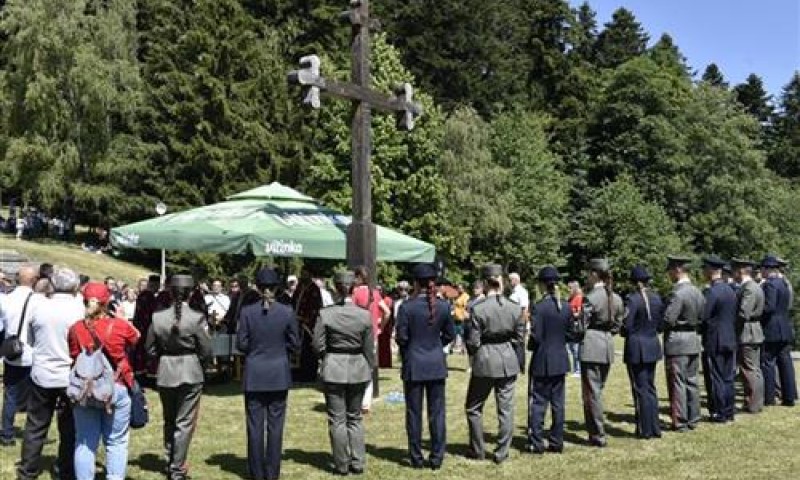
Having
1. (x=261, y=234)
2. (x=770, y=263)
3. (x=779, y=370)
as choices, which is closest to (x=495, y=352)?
(x=261, y=234)

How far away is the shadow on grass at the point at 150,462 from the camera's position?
29.5 feet

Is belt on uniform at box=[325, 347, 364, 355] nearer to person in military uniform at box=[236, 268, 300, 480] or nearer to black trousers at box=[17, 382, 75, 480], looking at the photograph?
person in military uniform at box=[236, 268, 300, 480]

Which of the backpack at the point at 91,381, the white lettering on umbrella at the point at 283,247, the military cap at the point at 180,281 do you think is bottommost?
the backpack at the point at 91,381

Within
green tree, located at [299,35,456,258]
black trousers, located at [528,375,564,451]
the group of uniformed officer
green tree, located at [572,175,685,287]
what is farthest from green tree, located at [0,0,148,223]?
black trousers, located at [528,375,564,451]

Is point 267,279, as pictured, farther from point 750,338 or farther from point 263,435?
point 750,338

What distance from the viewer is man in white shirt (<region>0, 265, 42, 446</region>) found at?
9673 millimetres

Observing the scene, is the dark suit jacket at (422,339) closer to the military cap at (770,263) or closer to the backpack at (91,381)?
the backpack at (91,381)

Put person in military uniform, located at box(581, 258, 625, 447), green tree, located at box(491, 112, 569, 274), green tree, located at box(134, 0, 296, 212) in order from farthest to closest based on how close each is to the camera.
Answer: green tree, located at box(491, 112, 569, 274) < green tree, located at box(134, 0, 296, 212) < person in military uniform, located at box(581, 258, 625, 447)

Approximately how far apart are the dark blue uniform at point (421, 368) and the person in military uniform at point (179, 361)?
79.3 inches

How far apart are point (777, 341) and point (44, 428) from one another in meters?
9.72

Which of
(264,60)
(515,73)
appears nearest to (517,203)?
(515,73)

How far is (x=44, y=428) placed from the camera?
8.22 metres

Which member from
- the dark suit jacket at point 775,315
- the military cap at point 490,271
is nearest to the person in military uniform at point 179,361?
the military cap at point 490,271

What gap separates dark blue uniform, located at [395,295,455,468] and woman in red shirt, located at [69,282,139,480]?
9.01ft
